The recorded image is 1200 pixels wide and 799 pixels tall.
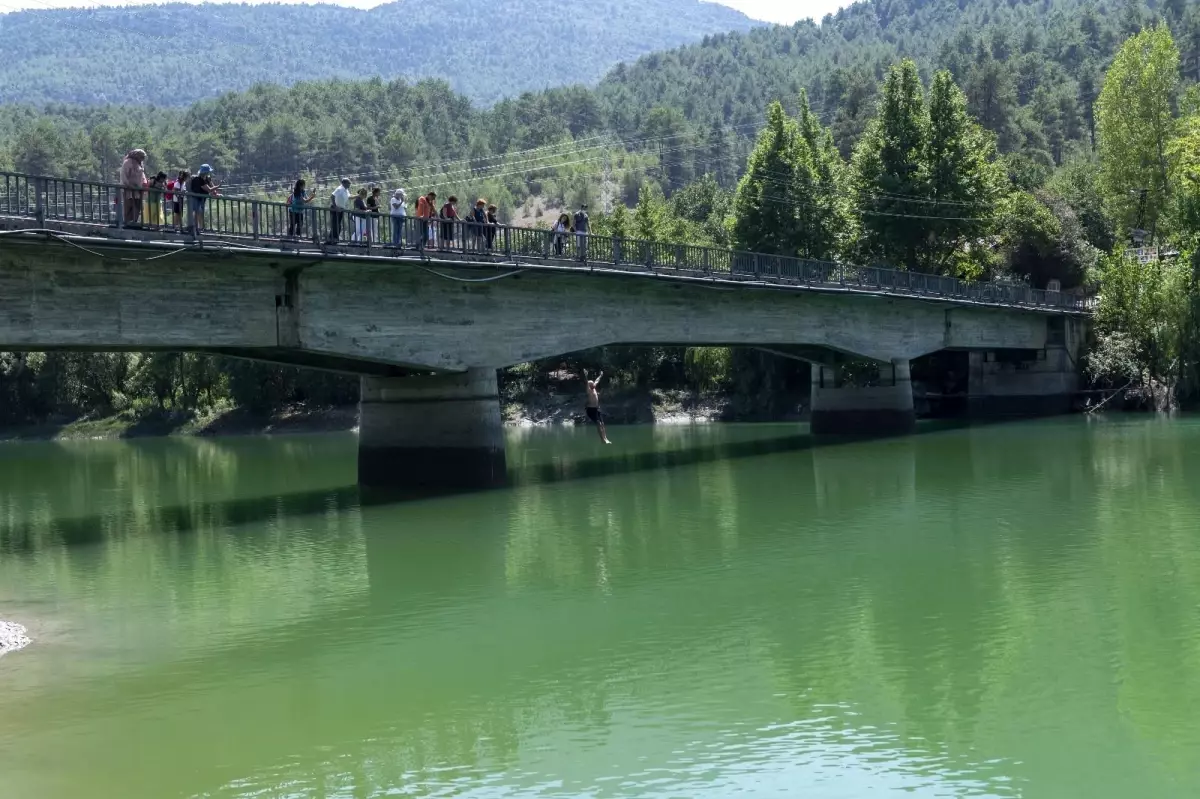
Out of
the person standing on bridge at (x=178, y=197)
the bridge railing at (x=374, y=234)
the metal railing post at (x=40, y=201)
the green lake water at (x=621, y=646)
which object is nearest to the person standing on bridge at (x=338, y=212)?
the bridge railing at (x=374, y=234)

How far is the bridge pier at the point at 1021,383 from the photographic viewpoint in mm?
65875

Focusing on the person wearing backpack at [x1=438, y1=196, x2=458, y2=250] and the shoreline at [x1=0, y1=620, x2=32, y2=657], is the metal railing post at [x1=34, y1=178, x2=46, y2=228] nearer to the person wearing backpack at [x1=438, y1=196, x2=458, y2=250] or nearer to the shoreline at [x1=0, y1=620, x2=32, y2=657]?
the shoreline at [x1=0, y1=620, x2=32, y2=657]

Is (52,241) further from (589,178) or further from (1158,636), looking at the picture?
(589,178)

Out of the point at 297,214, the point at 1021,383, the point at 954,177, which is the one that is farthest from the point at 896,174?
the point at 297,214

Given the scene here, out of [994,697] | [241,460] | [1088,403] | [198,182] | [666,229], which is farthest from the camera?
[666,229]

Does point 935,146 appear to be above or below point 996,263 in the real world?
above

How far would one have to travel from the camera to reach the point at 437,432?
36094 millimetres

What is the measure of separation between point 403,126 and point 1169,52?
139214mm

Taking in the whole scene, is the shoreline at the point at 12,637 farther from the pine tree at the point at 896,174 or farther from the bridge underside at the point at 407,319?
the pine tree at the point at 896,174

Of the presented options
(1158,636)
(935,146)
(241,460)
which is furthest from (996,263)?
(1158,636)

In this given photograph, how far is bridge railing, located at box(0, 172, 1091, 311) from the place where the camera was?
84.7 feet

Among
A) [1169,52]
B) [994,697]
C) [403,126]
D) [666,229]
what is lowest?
[994,697]

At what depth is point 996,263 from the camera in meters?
77.4

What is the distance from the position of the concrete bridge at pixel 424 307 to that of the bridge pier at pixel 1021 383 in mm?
10913
